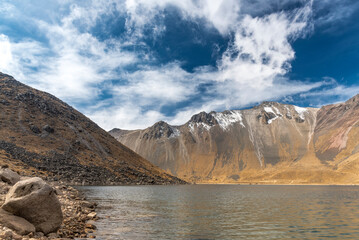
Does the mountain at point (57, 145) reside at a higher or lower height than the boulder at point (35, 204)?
higher

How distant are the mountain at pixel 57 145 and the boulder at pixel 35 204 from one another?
88.5 metres

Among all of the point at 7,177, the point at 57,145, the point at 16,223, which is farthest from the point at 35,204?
the point at 57,145

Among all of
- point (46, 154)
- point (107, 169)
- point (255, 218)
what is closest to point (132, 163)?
point (107, 169)

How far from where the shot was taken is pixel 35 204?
16.2 meters

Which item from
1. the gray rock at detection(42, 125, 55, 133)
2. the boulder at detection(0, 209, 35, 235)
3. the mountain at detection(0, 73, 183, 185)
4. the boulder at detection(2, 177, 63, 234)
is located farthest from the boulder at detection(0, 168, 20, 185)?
the gray rock at detection(42, 125, 55, 133)

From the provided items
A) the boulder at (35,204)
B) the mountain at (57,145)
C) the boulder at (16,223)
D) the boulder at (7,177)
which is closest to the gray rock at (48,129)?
the mountain at (57,145)

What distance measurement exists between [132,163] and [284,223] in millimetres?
159538

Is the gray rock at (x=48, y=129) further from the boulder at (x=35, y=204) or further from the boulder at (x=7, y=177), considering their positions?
the boulder at (x=35, y=204)

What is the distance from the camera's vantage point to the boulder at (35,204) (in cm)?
1571

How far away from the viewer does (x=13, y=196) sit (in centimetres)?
1596

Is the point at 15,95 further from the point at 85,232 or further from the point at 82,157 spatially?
the point at 85,232

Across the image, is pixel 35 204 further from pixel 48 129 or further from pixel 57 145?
pixel 48 129

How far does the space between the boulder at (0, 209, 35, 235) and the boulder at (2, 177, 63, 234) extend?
1.26 feet

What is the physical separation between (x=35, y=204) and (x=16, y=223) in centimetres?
154
